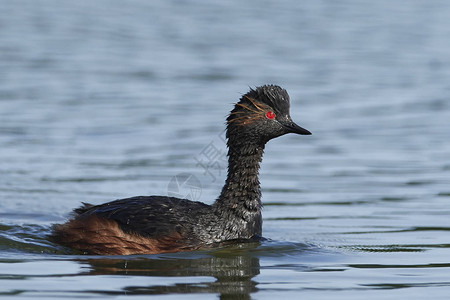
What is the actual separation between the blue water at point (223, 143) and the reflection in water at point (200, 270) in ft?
0.11

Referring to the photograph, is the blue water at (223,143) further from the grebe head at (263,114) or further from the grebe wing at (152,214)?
the grebe head at (263,114)

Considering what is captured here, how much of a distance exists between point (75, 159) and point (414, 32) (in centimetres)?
1626

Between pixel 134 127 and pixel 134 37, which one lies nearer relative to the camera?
pixel 134 127

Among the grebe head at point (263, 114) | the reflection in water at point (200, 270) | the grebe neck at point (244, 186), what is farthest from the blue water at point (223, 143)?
the grebe head at point (263, 114)

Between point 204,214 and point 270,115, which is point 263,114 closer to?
point 270,115

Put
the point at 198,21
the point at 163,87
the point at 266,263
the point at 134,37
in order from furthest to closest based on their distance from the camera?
the point at 198,21 → the point at 134,37 → the point at 163,87 → the point at 266,263

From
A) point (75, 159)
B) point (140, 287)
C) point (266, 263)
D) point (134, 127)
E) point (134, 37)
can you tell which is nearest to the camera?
point (140, 287)

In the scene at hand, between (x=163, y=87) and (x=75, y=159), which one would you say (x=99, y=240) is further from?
(x=163, y=87)

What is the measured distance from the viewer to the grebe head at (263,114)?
33.0 ft

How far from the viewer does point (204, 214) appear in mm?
10070

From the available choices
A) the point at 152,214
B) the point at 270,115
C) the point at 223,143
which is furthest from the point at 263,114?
the point at 223,143

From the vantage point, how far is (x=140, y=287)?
316 inches

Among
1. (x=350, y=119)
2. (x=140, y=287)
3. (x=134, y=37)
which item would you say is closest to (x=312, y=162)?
(x=350, y=119)

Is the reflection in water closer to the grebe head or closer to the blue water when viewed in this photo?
the blue water
